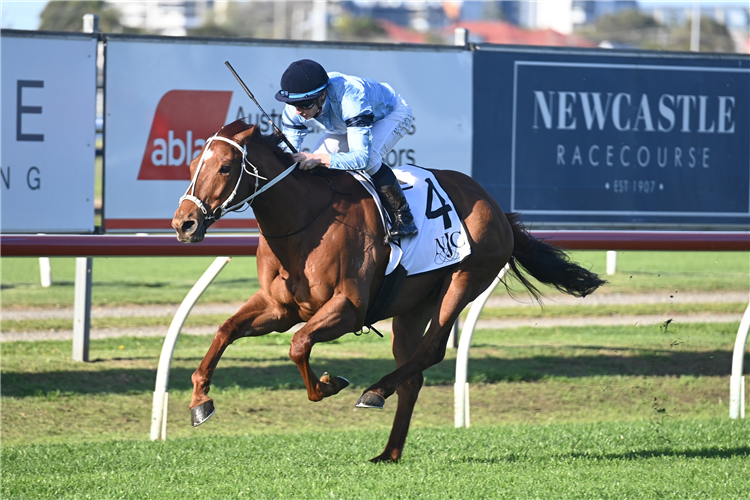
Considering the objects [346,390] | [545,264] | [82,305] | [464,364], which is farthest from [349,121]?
[82,305]

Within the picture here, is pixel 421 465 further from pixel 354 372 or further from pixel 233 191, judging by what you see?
pixel 354 372

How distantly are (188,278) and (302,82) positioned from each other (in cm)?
979

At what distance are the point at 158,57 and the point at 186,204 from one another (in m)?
3.45

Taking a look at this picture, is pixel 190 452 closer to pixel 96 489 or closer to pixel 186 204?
pixel 96 489

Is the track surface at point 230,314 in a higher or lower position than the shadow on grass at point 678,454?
lower

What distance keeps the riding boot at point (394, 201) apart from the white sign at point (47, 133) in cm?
303

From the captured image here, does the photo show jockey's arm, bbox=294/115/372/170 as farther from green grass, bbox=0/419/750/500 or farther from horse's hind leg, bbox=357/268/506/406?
green grass, bbox=0/419/750/500

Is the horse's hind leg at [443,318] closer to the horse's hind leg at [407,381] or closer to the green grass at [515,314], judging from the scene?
the horse's hind leg at [407,381]

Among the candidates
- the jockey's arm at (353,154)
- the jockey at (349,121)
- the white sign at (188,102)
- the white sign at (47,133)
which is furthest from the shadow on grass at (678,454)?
the white sign at (47,133)

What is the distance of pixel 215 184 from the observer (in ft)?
13.5

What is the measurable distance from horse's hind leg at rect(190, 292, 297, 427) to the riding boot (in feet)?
2.30

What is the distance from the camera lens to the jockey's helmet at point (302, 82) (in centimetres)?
435

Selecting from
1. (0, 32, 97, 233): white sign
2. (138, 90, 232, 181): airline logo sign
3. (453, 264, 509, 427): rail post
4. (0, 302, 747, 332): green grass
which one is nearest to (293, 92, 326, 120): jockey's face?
(453, 264, 509, 427): rail post

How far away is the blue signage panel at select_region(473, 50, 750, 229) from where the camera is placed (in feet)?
25.3
